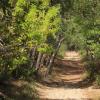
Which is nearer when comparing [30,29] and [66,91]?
[30,29]

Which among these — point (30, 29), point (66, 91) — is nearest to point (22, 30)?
point (30, 29)

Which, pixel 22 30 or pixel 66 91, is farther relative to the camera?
pixel 66 91

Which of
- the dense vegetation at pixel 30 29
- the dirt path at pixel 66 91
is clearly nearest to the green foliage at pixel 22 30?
the dense vegetation at pixel 30 29

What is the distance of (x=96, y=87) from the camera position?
29766 millimetres

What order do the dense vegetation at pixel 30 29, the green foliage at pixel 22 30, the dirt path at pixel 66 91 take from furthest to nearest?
the dirt path at pixel 66 91, the dense vegetation at pixel 30 29, the green foliage at pixel 22 30

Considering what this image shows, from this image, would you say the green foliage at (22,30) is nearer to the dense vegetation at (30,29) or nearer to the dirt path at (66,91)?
the dense vegetation at (30,29)

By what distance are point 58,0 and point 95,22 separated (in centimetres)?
562

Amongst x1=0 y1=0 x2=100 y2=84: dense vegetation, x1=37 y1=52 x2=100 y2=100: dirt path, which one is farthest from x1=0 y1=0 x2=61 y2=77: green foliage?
x1=37 y1=52 x2=100 y2=100: dirt path

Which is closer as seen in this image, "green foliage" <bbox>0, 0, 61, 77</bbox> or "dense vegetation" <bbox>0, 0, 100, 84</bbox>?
"green foliage" <bbox>0, 0, 61, 77</bbox>

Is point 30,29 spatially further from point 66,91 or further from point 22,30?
point 66,91

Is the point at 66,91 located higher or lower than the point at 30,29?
lower

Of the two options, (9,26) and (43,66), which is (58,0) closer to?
(43,66)

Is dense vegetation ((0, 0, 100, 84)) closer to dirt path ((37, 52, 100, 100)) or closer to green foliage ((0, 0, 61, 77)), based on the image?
green foliage ((0, 0, 61, 77))

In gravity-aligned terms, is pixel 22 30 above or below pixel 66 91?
above
